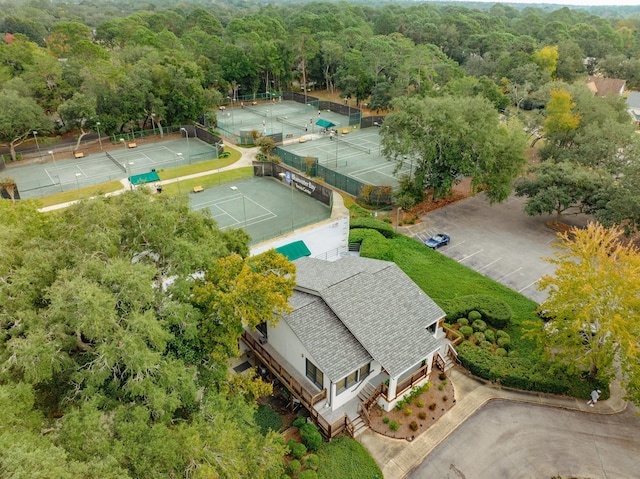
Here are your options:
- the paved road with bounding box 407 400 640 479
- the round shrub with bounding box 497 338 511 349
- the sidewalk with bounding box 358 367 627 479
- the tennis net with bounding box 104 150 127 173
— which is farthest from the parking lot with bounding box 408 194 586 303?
the tennis net with bounding box 104 150 127 173

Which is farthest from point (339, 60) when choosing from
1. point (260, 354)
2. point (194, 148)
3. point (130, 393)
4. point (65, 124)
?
point (130, 393)

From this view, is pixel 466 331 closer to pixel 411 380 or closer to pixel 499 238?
pixel 411 380

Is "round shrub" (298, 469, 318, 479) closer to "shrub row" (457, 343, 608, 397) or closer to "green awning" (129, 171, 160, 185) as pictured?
"shrub row" (457, 343, 608, 397)

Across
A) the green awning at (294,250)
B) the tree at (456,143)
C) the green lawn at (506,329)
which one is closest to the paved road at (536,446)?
the green lawn at (506,329)

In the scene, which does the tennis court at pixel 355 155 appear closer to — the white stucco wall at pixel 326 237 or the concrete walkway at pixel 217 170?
the concrete walkway at pixel 217 170

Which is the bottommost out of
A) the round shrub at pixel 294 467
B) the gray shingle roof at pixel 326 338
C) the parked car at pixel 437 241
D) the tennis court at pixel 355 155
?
the parked car at pixel 437 241

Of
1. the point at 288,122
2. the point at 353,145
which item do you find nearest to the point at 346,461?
the point at 353,145
